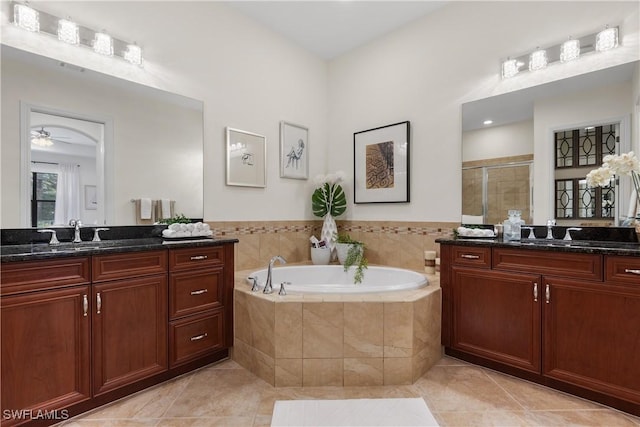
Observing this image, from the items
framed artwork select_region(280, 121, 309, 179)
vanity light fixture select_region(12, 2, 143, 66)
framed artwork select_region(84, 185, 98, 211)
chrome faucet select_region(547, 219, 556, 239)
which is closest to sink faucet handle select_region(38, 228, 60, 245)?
framed artwork select_region(84, 185, 98, 211)

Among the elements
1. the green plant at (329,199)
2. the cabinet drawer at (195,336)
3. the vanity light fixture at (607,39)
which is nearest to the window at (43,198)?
the cabinet drawer at (195,336)

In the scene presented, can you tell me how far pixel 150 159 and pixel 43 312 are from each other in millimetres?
1281

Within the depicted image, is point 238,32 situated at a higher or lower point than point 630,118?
higher

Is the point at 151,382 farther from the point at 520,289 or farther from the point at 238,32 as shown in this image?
the point at 238,32

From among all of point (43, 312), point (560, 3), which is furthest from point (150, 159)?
point (560, 3)

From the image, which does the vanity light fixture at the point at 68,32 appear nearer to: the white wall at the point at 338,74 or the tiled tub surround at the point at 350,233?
the white wall at the point at 338,74

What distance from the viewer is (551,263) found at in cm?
202

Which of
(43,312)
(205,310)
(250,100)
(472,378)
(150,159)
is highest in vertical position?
(250,100)

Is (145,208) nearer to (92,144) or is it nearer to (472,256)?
(92,144)

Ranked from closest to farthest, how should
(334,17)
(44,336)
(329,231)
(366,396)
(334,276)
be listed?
(44,336)
(366,396)
(334,17)
(334,276)
(329,231)

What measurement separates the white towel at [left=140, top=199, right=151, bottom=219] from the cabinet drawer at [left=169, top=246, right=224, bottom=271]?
1.75 feet

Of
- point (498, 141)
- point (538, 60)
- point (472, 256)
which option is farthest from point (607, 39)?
point (472, 256)

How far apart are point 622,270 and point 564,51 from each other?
1602 mm

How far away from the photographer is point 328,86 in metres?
3.93
